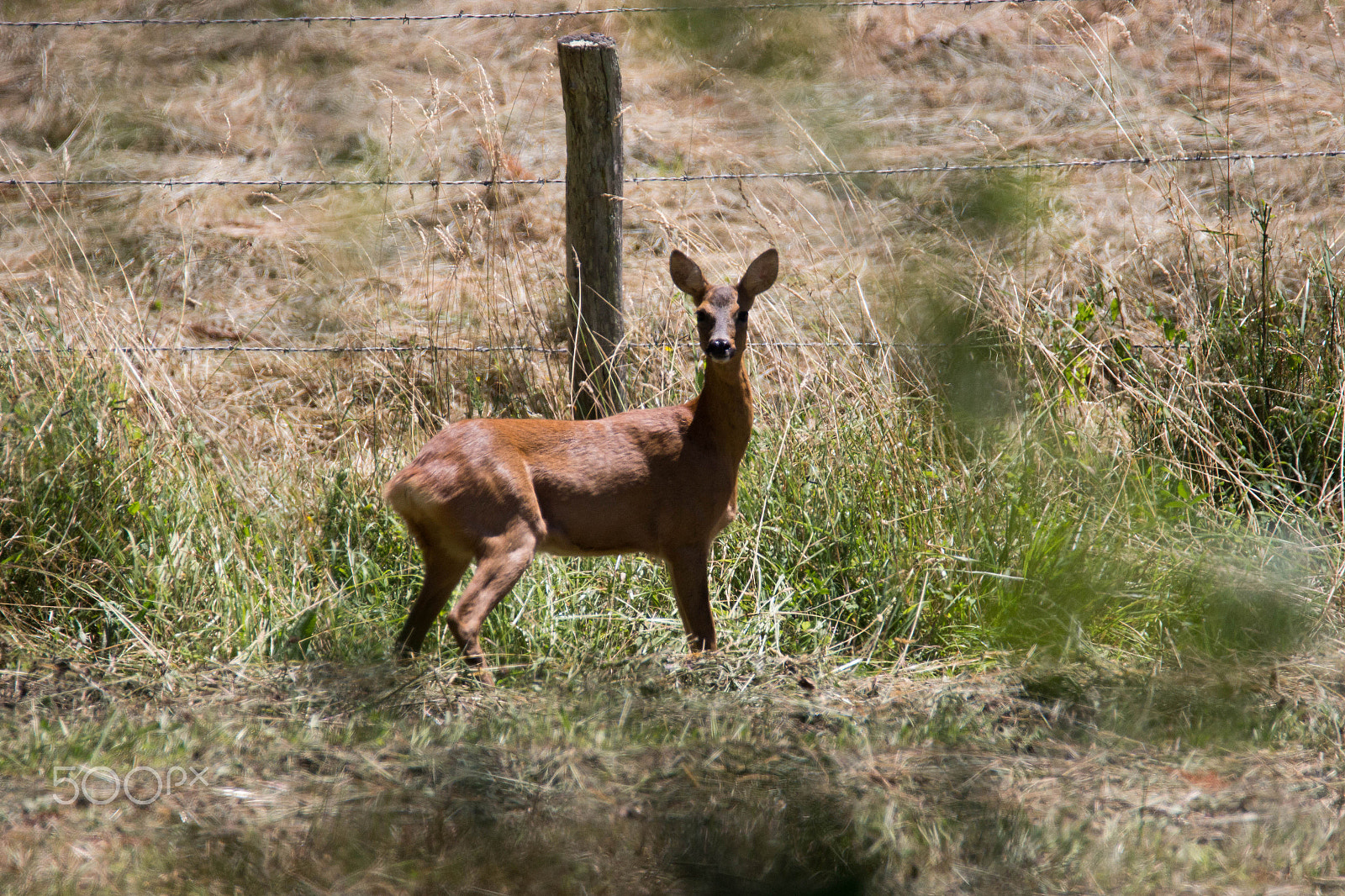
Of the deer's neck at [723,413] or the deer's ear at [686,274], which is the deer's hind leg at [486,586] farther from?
the deer's ear at [686,274]

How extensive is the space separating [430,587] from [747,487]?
55.7 inches

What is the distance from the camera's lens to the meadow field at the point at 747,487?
2.19 meters

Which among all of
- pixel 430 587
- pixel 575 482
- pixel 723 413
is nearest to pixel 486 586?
pixel 430 587

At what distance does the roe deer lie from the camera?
11.7ft

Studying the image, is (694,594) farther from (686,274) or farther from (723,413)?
(686,274)

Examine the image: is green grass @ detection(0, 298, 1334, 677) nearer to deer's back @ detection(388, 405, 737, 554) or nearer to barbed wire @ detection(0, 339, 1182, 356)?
barbed wire @ detection(0, 339, 1182, 356)

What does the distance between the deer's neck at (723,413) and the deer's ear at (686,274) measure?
0.99 ft

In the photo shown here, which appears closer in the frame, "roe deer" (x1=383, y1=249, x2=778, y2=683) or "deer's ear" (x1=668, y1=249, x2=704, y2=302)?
"roe deer" (x1=383, y1=249, x2=778, y2=683)

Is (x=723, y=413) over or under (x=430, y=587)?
over

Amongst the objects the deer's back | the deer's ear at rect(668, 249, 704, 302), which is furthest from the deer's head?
A: the deer's back

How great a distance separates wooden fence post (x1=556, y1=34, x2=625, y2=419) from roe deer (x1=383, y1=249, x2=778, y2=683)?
33.7 inches

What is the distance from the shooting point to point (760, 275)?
398 centimetres

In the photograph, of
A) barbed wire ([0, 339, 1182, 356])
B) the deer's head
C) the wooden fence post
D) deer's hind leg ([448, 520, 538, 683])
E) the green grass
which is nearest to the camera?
deer's hind leg ([448, 520, 538, 683])

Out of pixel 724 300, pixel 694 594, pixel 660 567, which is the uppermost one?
pixel 724 300
